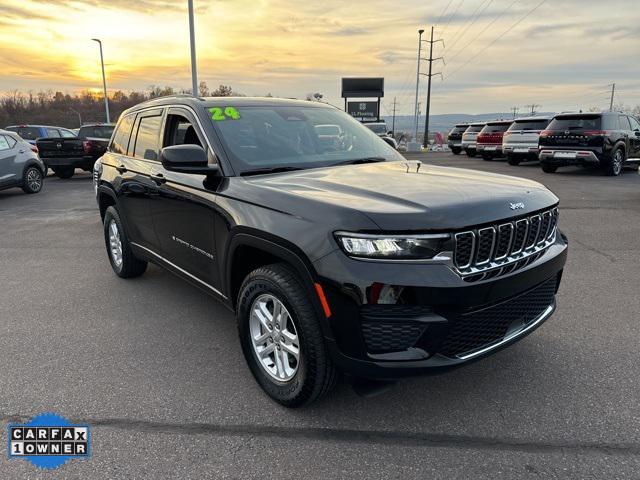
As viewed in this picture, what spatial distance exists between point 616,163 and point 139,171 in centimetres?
1462

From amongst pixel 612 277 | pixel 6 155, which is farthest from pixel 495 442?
pixel 6 155

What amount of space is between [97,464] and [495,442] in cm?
204

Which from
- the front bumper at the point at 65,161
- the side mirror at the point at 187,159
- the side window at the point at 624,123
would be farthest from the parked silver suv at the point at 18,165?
the side window at the point at 624,123

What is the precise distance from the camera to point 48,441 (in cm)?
260

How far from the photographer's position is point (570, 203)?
9961 millimetres

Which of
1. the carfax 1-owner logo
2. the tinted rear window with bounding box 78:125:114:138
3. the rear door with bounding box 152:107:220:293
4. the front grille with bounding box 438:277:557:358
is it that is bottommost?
the carfax 1-owner logo

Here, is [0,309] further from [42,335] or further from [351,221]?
[351,221]

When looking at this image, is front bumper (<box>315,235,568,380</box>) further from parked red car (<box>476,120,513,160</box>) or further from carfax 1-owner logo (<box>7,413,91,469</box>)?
parked red car (<box>476,120,513,160</box>)

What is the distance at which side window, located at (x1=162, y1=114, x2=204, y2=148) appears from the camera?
3.66 metres

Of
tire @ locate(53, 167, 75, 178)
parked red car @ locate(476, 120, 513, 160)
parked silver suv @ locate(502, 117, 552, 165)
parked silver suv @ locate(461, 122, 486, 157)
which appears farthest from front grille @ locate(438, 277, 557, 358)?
parked silver suv @ locate(461, 122, 486, 157)

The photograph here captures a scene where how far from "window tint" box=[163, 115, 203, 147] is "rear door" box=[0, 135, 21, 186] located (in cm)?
974

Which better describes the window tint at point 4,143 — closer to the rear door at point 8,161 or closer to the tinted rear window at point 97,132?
the rear door at point 8,161

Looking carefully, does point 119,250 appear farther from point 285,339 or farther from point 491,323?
point 491,323

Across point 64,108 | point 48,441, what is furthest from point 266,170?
point 64,108
